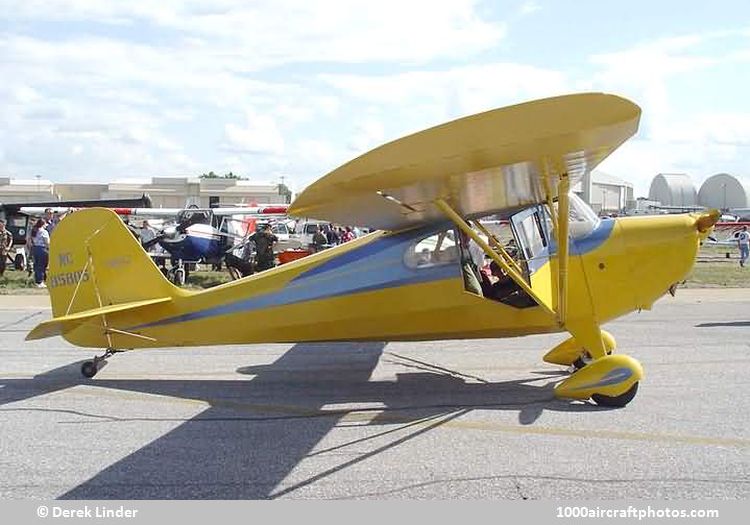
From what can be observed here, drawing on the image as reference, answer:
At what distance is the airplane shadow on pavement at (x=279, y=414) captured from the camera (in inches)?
201

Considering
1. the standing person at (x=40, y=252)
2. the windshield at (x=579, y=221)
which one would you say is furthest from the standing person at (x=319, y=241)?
the windshield at (x=579, y=221)

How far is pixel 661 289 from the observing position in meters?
7.38

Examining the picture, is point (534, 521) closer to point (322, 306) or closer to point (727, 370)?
point (322, 306)

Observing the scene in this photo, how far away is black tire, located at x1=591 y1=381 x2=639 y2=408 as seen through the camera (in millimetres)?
6770

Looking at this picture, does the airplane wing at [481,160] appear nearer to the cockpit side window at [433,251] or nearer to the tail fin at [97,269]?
the cockpit side window at [433,251]

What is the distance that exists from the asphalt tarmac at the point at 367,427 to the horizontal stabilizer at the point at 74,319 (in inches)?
28.8

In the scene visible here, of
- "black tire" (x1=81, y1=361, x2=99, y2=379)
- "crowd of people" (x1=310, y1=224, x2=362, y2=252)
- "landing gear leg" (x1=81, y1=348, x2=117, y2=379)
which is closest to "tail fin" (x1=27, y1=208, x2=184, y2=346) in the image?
"landing gear leg" (x1=81, y1=348, x2=117, y2=379)

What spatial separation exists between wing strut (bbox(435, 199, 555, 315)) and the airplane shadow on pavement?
42.1 inches

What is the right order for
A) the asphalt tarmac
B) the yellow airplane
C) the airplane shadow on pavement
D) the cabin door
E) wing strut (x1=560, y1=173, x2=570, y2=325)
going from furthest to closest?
the cabin door
the yellow airplane
wing strut (x1=560, y1=173, x2=570, y2=325)
the airplane shadow on pavement
the asphalt tarmac

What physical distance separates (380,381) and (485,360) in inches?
66.5

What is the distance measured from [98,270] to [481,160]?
4911 millimetres

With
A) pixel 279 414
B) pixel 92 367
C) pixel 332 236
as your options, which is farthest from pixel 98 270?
pixel 332 236

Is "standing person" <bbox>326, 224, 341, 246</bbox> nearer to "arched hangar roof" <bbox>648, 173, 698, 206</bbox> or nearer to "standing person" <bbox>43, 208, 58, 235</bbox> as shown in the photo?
"standing person" <bbox>43, 208, 58, 235</bbox>

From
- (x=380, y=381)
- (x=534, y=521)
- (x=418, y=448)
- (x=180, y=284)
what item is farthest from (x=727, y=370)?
(x=180, y=284)
